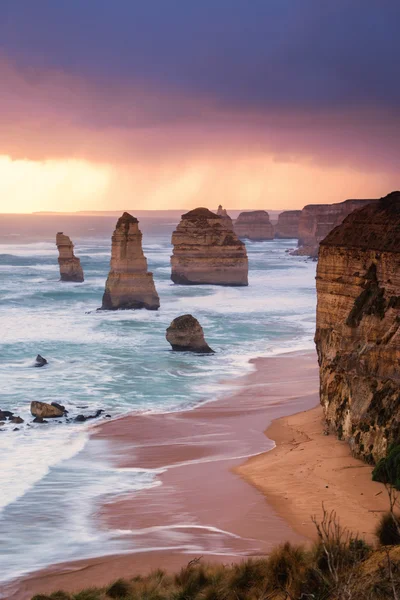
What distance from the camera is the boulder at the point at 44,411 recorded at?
84.9ft

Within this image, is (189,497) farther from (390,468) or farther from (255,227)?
(255,227)

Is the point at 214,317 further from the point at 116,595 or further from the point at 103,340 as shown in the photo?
the point at 116,595

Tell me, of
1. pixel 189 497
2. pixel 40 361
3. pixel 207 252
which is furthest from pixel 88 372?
pixel 207 252

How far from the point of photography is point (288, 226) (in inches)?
7042

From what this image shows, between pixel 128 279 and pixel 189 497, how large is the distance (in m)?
37.0

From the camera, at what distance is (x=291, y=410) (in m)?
26.6

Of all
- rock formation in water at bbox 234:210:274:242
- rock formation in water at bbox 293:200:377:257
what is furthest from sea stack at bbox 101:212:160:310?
rock formation in water at bbox 234:210:274:242

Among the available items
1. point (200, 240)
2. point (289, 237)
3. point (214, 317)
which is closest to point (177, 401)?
point (214, 317)

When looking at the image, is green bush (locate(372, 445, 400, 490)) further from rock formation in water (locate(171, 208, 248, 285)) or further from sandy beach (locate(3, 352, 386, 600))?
rock formation in water (locate(171, 208, 248, 285))

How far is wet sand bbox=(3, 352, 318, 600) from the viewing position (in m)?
14.0

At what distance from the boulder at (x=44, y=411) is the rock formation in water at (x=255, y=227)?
141737mm

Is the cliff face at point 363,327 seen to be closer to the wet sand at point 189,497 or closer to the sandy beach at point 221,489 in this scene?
the sandy beach at point 221,489

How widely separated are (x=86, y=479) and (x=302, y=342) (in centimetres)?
2485

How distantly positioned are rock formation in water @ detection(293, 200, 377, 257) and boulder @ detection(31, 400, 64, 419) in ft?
236
